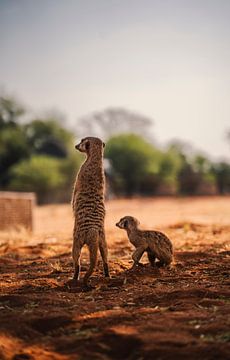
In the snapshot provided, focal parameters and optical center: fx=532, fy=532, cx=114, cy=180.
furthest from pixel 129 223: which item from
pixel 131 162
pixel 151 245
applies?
pixel 131 162

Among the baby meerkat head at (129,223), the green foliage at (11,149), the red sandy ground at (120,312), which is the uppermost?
the green foliage at (11,149)

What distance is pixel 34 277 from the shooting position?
6.57 metres

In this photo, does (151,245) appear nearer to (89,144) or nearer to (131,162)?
(89,144)

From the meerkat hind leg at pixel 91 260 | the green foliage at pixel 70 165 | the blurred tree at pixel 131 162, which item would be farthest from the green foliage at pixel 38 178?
the meerkat hind leg at pixel 91 260

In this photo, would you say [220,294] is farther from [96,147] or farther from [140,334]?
[96,147]

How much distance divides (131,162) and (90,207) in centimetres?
4081

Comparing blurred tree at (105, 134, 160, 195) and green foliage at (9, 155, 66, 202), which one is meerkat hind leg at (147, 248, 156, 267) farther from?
blurred tree at (105, 134, 160, 195)

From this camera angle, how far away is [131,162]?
155ft

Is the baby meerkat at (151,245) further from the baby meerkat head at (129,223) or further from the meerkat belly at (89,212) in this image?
the meerkat belly at (89,212)

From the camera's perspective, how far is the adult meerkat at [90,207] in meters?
6.18

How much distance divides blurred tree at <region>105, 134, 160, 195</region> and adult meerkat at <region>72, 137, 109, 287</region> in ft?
130

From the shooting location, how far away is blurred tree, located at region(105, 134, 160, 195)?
46.7 meters

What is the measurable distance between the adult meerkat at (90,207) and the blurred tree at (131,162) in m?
39.5

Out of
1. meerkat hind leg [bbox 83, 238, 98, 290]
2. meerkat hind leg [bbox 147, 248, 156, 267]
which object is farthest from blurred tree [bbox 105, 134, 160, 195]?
meerkat hind leg [bbox 83, 238, 98, 290]
